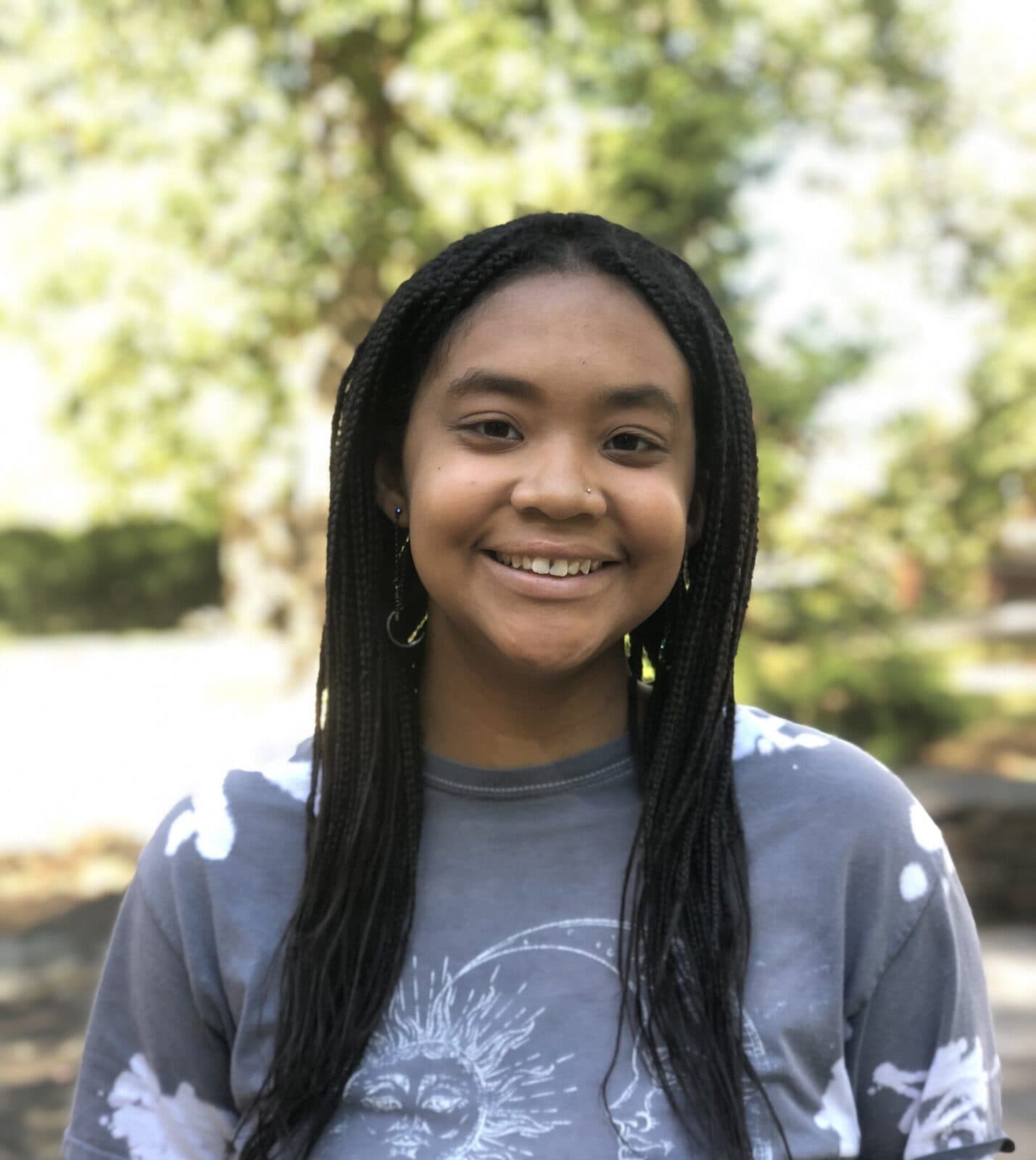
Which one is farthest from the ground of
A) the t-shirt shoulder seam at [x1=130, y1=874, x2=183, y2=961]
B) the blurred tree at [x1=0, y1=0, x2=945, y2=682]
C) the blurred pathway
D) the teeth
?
the blurred tree at [x1=0, y1=0, x2=945, y2=682]

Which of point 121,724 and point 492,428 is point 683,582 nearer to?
point 492,428

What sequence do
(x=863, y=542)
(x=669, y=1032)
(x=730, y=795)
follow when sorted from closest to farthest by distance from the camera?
1. (x=669, y=1032)
2. (x=730, y=795)
3. (x=863, y=542)

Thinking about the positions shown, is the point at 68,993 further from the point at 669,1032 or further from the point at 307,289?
the point at 669,1032

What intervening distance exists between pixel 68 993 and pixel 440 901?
4.85m

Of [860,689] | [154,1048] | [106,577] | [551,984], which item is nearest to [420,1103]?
[551,984]

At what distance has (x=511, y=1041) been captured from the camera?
1.57m

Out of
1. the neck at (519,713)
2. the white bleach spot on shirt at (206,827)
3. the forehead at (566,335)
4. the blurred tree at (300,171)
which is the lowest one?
the white bleach spot on shirt at (206,827)

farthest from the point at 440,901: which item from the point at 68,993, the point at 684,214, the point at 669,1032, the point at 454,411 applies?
the point at 684,214

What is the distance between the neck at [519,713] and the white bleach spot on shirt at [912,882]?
0.37 m

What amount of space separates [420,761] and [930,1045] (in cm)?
65

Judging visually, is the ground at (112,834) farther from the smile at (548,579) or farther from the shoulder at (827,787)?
the shoulder at (827,787)

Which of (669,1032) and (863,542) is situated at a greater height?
(863,542)

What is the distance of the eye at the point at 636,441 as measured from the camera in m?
1.62

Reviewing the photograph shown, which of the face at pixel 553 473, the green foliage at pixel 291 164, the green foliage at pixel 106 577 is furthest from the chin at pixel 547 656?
the green foliage at pixel 106 577
